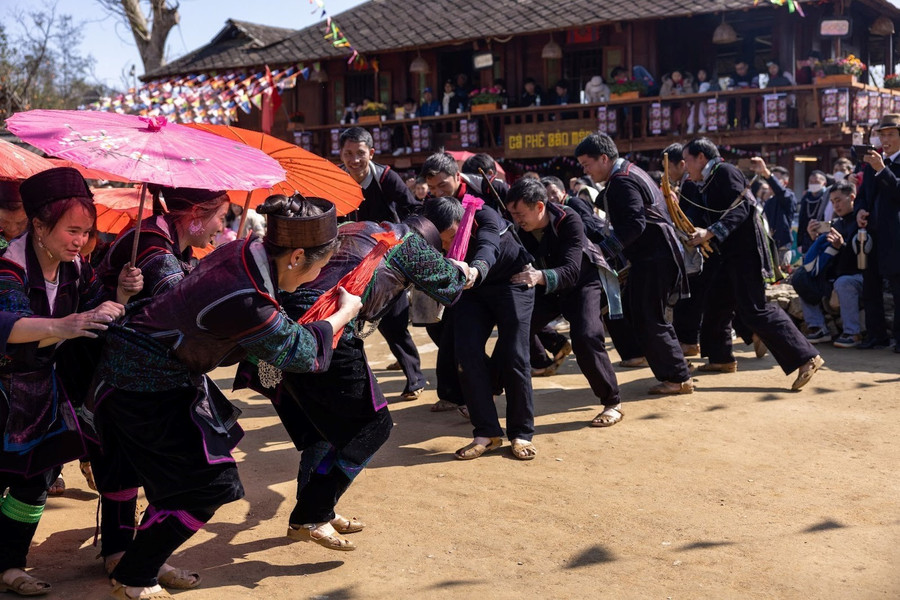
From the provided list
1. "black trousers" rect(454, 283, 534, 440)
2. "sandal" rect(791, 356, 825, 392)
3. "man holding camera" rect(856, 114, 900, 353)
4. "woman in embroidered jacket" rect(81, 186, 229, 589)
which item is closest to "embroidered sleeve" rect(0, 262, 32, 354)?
"woman in embroidered jacket" rect(81, 186, 229, 589)

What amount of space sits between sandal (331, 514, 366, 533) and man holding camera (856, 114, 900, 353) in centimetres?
622

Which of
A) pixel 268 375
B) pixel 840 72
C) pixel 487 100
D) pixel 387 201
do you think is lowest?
pixel 268 375

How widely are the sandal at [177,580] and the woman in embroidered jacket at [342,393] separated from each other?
485mm

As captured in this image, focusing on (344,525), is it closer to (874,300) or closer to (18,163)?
(18,163)

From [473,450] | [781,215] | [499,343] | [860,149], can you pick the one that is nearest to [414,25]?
[860,149]

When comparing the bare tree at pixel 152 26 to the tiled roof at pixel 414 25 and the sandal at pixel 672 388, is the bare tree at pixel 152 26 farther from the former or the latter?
the sandal at pixel 672 388

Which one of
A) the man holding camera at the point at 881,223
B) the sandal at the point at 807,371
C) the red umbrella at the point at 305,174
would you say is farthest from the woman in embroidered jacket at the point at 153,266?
the man holding camera at the point at 881,223

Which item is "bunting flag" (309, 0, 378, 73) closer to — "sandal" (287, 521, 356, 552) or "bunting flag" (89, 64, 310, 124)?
"bunting flag" (89, 64, 310, 124)

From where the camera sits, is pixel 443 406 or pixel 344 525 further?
pixel 443 406

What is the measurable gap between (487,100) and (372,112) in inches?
126

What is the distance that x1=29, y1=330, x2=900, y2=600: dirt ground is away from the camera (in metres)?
3.56

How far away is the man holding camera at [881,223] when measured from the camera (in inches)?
327

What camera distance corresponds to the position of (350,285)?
11.7ft

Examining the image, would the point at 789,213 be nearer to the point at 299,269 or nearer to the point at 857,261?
the point at 857,261
